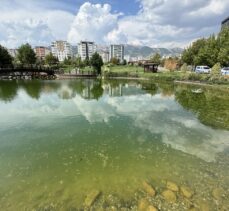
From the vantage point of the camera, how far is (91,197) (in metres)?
7.13

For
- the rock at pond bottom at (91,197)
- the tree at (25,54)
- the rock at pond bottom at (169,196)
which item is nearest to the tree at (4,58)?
the tree at (25,54)

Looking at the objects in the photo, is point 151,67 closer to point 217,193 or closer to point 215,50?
point 215,50

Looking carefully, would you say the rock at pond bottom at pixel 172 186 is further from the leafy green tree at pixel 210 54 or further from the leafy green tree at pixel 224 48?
the leafy green tree at pixel 210 54

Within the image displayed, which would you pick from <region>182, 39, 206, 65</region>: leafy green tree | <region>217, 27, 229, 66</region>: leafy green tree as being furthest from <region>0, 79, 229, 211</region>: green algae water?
<region>182, 39, 206, 65</region>: leafy green tree

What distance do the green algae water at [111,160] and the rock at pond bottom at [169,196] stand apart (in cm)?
9

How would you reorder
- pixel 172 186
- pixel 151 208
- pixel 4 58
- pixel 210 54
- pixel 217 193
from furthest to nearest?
1. pixel 4 58
2. pixel 210 54
3. pixel 172 186
4. pixel 217 193
5. pixel 151 208

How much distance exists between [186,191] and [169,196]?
88 centimetres

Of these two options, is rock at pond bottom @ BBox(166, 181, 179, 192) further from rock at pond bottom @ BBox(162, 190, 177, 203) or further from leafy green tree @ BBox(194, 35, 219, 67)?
leafy green tree @ BBox(194, 35, 219, 67)

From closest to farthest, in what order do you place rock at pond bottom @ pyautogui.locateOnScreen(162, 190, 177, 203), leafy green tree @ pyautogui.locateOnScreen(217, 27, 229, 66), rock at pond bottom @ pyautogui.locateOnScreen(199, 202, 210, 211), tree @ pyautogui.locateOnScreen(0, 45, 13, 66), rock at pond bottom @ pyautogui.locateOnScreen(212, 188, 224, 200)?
rock at pond bottom @ pyautogui.locateOnScreen(199, 202, 210, 211), rock at pond bottom @ pyautogui.locateOnScreen(162, 190, 177, 203), rock at pond bottom @ pyautogui.locateOnScreen(212, 188, 224, 200), leafy green tree @ pyautogui.locateOnScreen(217, 27, 229, 66), tree @ pyautogui.locateOnScreen(0, 45, 13, 66)

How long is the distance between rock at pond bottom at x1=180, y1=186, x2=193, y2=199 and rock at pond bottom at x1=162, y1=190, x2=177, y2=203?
45 cm

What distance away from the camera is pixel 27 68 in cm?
5394

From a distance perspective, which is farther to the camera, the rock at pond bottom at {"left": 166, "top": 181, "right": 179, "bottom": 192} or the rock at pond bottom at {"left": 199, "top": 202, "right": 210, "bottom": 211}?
the rock at pond bottom at {"left": 166, "top": 181, "right": 179, "bottom": 192}

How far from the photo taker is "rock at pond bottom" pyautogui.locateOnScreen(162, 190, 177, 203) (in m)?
7.01

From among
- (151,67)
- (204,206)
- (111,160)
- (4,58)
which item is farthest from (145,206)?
(4,58)
